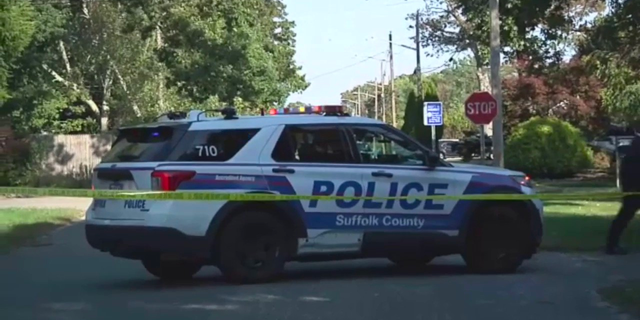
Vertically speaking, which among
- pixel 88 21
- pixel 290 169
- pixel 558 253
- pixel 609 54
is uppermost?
pixel 88 21

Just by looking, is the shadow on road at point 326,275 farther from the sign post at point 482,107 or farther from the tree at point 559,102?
the tree at point 559,102

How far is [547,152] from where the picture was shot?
40125mm

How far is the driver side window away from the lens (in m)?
12.9

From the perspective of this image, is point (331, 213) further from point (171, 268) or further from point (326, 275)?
point (171, 268)

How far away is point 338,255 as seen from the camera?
12.8 metres

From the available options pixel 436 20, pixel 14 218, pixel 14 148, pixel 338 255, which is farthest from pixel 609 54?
pixel 436 20

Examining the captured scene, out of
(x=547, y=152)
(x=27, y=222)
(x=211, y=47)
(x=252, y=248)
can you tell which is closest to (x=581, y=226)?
(x=252, y=248)

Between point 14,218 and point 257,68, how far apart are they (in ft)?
73.1

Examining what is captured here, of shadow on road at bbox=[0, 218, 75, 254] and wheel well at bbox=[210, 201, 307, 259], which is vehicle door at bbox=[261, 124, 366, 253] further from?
shadow on road at bbox=[0, 218, 75, 254]

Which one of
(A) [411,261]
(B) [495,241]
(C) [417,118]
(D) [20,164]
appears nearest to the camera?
(B) [495,241]

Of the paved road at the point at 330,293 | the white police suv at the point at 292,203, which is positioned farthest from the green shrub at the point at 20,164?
the white police suv at the point at 292,203

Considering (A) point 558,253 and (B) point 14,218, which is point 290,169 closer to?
(A) point 558,253

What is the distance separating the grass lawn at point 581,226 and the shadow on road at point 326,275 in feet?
9.12

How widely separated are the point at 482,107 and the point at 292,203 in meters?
12.4
